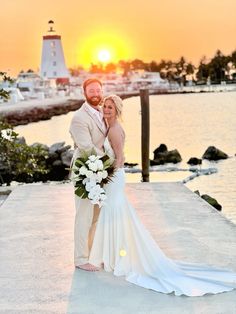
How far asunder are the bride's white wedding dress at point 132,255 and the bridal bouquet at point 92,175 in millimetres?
159

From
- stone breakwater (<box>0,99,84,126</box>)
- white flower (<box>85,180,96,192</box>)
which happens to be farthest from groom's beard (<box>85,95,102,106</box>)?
stone breakwater (<box>0,99,84,126</box>)

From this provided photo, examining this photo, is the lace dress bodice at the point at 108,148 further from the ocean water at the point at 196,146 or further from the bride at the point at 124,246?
the ocean water at the point at 196,146

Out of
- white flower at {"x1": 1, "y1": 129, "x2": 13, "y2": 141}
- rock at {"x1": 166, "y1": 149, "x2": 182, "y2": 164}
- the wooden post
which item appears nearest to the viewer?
white flower at {"x1": 1, "y1": 129, "x2": 13, "y2": 141}

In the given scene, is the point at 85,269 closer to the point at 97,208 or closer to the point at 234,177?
the point at 97,208

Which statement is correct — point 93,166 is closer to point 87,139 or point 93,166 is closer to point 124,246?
point 87,139

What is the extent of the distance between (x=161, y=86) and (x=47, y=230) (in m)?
162

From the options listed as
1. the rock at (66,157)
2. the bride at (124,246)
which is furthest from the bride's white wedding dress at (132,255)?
the rock at (66,157)

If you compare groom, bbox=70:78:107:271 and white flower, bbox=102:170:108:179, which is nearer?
white flower, bbox=102:170:108:179

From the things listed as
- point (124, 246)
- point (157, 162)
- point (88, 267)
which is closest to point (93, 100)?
point (124, 246)

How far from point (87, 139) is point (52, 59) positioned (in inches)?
4718

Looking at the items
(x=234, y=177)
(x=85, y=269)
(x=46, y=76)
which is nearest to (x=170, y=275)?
(x=85, y=269)

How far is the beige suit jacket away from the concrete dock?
1.16 m

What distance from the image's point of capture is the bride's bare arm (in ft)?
20.5

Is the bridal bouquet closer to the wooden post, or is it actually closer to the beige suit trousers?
the beige suit trousers
